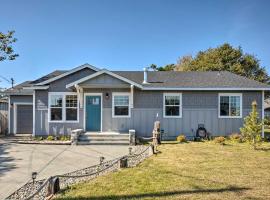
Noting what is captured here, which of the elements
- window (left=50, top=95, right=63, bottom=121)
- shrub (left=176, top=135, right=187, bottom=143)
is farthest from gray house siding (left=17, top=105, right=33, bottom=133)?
shrub (left=176, top=135, right=187, bottom=143)

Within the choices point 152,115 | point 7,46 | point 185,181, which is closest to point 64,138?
point 152,115

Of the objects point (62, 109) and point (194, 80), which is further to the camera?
point (194, 80)

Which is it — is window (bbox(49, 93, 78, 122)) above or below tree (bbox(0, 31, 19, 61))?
below

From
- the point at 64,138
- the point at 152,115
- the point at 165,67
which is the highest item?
the point at 165,67

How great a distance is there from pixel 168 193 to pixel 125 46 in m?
18.7

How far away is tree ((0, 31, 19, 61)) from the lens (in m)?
17.9

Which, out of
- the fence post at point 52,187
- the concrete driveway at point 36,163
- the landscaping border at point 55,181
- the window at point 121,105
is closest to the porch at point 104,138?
the window at point 121,105

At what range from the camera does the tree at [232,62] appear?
33688mm

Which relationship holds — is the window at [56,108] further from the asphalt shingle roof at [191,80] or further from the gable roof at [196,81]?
the gable roof at [196,81]

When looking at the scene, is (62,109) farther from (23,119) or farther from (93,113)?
(23,119)

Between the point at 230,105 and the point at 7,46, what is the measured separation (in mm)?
16669

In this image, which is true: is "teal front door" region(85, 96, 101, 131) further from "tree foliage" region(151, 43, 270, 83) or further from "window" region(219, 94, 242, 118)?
"tree foliage" region(151, 43, 270, 83)

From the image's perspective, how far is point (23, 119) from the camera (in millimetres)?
17234

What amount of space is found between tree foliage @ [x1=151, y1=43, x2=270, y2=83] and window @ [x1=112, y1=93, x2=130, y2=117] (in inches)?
889
